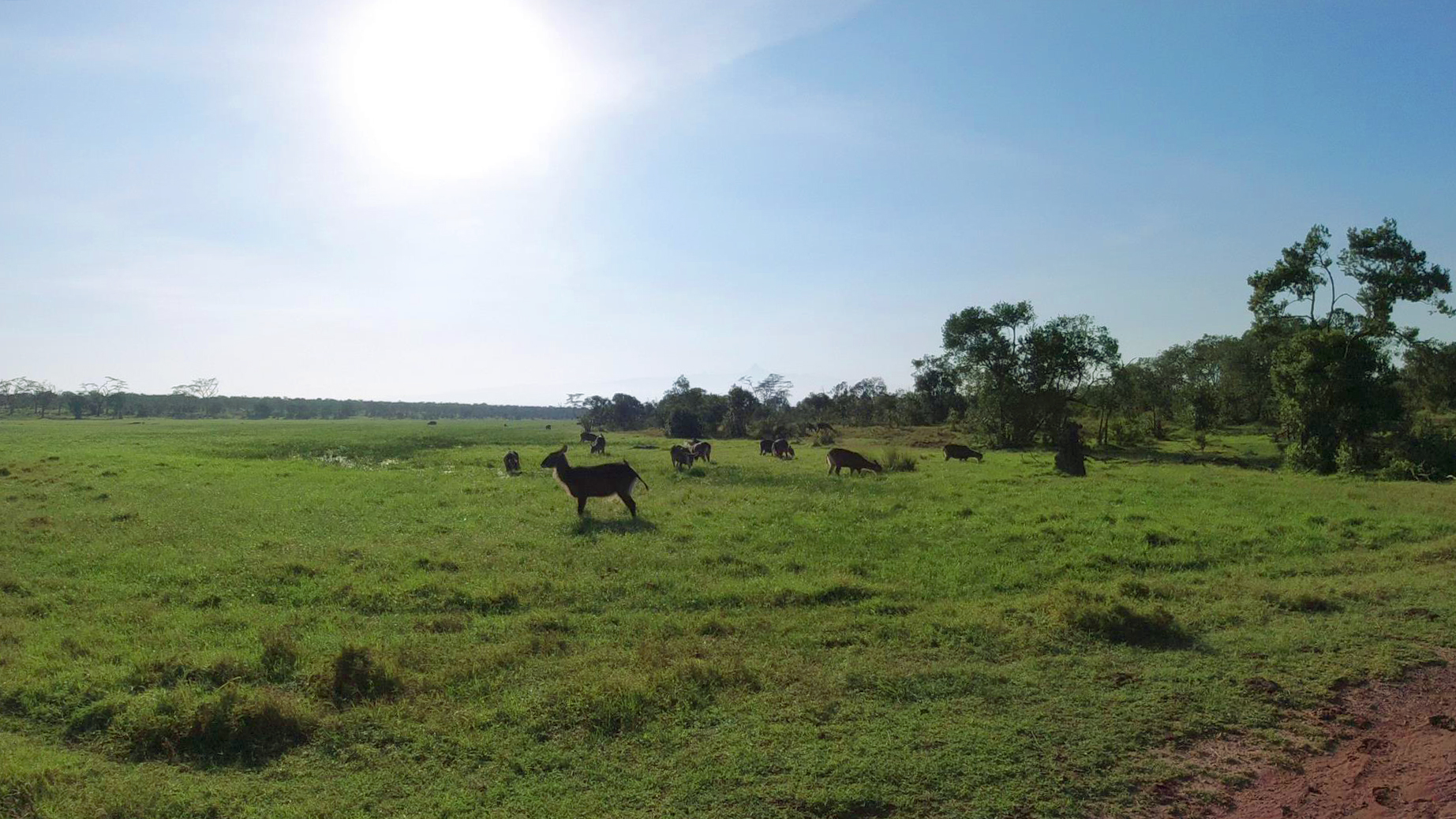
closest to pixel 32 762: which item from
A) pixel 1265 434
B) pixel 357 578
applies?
pixel 357 578

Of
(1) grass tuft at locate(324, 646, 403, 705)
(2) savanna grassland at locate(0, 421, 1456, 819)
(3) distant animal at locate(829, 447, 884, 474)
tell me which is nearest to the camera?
(2) savanna grassland at locate(0, 421, 1456, 819)

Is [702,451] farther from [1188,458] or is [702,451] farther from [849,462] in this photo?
[1188,458]

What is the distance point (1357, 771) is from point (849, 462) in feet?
68.1

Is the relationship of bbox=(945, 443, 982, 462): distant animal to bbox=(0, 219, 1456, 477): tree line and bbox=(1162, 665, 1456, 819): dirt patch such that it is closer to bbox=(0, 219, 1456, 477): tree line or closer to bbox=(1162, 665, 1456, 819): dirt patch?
bbox=(0, 219, 1456, 477): tree line

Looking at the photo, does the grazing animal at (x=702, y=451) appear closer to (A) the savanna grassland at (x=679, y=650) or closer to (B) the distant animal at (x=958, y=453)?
(B) the distant animal at (x=958, y=453)

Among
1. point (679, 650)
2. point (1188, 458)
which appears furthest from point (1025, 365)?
point (679, 650)

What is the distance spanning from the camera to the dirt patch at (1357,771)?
198 inches

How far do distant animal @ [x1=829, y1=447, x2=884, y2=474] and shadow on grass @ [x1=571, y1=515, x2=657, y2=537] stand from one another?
11.7m

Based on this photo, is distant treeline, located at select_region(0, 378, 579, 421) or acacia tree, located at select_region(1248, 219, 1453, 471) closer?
acacia tree, located at select_region(1248, 219, 1453, 471)

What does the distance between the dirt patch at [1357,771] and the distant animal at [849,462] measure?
1933cm

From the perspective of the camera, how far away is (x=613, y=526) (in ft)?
48.6

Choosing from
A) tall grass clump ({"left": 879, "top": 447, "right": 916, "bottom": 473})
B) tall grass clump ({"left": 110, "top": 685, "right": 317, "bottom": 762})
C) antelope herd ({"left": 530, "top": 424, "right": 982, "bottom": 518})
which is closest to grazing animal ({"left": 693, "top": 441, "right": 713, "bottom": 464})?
antelope herd ({"left": 530, "top": 424, "right": 982, "bottom": 518})

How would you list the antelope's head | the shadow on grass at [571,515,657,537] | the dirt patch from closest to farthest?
the dirt patch
the shadow on grass at [571,515,657,537]
the antelope's head

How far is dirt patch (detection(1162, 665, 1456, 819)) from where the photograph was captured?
5.04 meters
